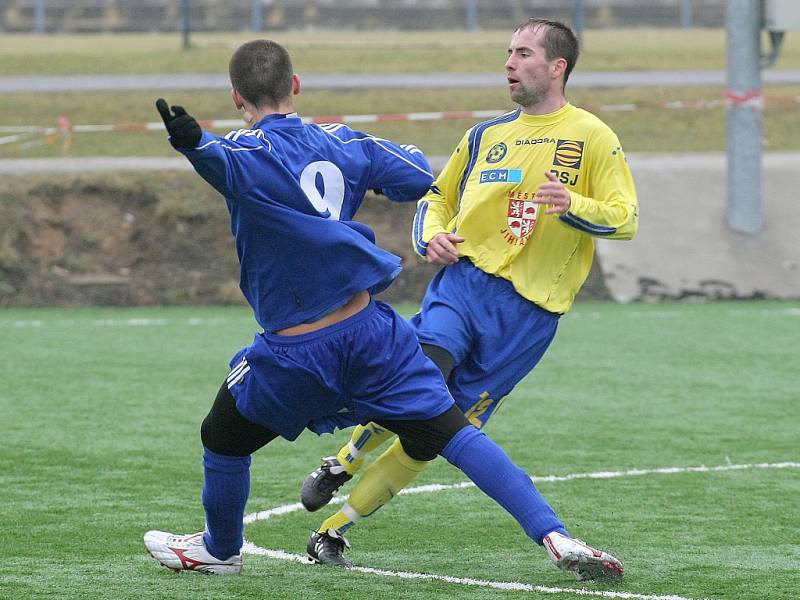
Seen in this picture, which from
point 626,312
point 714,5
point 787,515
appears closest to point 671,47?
point 714,5

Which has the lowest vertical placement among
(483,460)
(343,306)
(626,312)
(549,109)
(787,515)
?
(626,312)

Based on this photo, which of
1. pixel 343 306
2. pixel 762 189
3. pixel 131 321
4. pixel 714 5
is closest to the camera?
pixel 343 306

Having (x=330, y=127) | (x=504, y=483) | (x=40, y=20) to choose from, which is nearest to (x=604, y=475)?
(x=504, y=483)

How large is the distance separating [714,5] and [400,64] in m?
10.3

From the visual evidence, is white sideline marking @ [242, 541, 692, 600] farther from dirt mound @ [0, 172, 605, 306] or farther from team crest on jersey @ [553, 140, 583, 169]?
dirt mound @ [0, 172, 605, 306]

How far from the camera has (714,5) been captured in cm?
3431

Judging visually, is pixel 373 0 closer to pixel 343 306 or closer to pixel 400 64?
pixel 400 64

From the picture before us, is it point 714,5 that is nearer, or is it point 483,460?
point 483,460

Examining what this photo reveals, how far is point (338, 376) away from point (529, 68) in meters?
1.61

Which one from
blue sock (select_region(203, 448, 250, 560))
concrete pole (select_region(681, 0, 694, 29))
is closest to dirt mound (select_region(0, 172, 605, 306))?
blue sock (select_region(203, 448, 250, 560))

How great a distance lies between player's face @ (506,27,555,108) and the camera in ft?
19.0

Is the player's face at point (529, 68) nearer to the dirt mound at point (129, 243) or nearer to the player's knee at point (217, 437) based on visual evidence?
the player's knee at point (217, 437)

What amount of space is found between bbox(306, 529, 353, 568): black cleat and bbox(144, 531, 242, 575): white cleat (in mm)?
316

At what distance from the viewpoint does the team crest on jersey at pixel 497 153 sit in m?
5.85
